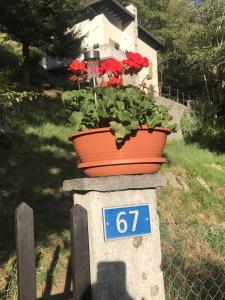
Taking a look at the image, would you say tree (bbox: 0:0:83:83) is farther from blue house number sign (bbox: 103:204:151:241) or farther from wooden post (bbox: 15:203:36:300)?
wooden post (bbox: 15:203:36:300)

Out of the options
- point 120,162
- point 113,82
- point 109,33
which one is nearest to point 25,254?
point 120,162

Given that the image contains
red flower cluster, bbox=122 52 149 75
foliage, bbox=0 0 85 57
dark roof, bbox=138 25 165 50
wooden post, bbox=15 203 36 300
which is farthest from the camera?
dark roof, bbox=138 25 165 50

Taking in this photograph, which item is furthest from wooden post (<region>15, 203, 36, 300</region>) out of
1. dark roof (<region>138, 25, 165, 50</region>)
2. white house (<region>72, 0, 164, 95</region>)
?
dark roof (<region>138, 25, 165, 50</region>)

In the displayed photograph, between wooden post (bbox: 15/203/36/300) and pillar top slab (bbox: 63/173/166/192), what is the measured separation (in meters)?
0.53

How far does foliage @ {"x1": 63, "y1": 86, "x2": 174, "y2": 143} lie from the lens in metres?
A: 2.86

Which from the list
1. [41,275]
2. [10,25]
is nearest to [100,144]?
[41,275]

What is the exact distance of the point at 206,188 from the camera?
1262 centimetres

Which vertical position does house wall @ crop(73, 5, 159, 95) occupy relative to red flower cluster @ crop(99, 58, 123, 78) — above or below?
above

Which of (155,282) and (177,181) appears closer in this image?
(155,282)

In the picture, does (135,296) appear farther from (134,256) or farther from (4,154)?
(4,154)

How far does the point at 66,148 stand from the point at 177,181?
10.1 ft

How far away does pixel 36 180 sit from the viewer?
30.1 ft

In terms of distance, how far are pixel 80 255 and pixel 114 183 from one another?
1.65 feet

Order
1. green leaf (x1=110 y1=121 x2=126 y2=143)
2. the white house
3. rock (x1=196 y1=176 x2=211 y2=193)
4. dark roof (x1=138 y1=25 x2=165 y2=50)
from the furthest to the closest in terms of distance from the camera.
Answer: dark roof (x1=138 y1=25 x2=165 y2=50), the white house, rock (x1=196 y1=176 x2=211 y2=193), green leaf (x1=110 y1=121 x2=126 y2=143)
